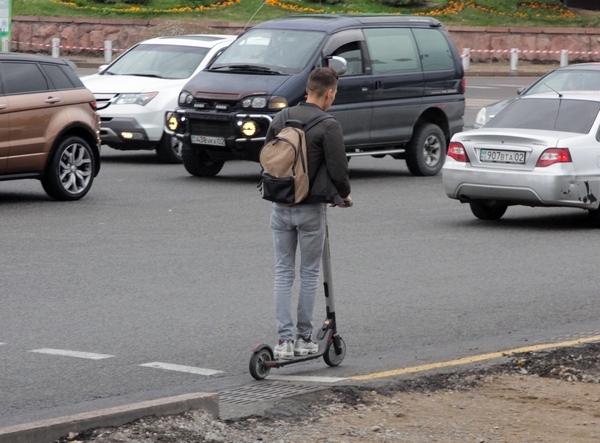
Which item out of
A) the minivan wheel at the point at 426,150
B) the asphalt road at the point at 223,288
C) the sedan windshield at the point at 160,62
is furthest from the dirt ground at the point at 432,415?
the sedan windshield at the point at 160,62

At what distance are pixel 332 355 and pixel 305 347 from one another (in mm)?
240

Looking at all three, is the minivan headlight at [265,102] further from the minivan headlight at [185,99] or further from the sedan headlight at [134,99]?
the sedan headlight at [134,99]

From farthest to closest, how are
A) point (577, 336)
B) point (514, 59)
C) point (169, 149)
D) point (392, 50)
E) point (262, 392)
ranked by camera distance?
point (514, 59) → point (169, 149) → point (392, 50) → point (577, 336) → point (262, 392)

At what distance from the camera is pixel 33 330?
771 cm

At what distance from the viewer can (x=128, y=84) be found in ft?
59.5

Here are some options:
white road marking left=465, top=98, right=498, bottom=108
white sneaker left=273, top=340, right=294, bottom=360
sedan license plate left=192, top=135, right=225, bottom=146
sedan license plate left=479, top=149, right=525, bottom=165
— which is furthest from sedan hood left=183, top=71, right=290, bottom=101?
white road marking left=465, top=98, right=498, bottom=108

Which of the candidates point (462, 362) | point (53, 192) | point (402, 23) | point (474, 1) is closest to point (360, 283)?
point (462, 362)

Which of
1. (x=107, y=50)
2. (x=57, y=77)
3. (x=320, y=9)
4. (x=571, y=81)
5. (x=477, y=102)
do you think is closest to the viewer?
(x=57, y=77)

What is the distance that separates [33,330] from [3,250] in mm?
3227

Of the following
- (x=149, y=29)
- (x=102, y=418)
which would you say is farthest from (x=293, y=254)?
(x=149, y=29)

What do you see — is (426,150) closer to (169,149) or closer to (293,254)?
(169,149)

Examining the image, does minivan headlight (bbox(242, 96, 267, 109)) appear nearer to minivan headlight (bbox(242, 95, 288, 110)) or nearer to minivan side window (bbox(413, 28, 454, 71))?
minivan headlight (bbox(242, 95, 288, 110))

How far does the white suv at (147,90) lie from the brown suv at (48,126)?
2.77 metres

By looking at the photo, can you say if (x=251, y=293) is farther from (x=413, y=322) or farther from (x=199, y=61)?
(x=199, y=61)
